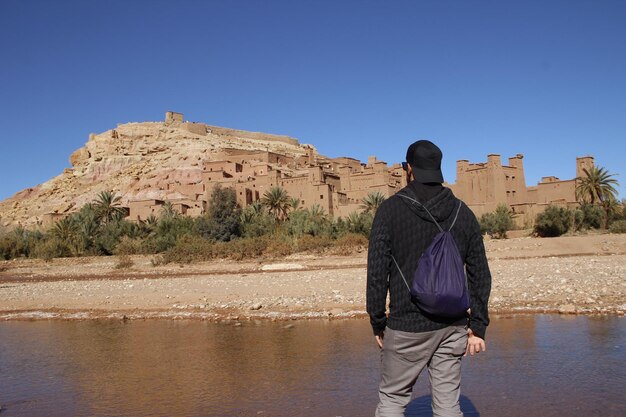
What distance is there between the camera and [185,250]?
101 ft

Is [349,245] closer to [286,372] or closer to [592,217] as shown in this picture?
[592,217]

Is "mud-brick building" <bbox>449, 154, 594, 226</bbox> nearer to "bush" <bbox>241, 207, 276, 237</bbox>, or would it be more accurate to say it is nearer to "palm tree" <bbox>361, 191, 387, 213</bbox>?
"palm tree" <bbox>361, 191, 387, 213</bbox>

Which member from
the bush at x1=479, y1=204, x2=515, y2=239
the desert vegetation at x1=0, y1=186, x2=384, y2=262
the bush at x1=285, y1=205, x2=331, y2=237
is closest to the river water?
the desert vegetation at x1=0, y1=186, x2=384, y2=262

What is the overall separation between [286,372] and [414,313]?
4153 mm

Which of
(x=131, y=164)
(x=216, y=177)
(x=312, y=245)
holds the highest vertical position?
(x=131, y=164)

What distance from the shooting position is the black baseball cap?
135 inches

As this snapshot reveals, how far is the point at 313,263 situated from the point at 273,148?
203 feet

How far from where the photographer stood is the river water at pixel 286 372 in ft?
18.4

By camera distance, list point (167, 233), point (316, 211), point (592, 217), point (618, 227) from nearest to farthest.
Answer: point (618, 227) → point (592, 217) → point (167, 233) → point (316, 211)

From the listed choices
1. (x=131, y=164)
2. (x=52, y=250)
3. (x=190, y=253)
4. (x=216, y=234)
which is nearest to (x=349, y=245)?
(x=190, y=253)

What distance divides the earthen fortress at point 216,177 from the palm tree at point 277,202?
920mm

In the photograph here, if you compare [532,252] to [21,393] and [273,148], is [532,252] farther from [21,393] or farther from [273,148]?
[273,148]

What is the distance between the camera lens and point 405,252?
3307mm

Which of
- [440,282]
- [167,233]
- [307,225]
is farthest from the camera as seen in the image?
[167,233]
